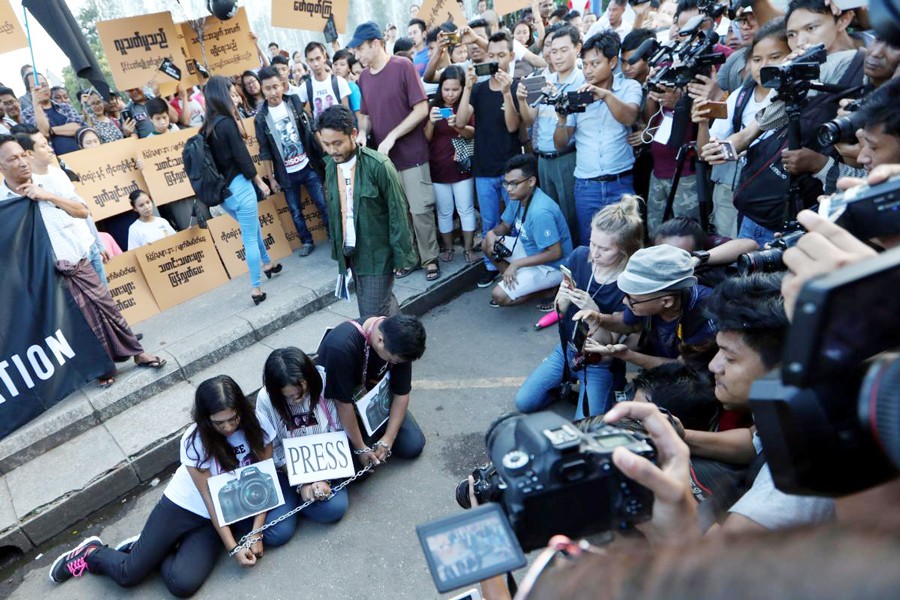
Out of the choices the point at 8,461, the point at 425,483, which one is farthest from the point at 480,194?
the point at 8,461

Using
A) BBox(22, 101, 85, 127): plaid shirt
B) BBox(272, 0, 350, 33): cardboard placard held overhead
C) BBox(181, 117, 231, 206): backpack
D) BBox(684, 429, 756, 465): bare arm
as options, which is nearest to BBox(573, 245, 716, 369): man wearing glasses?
BBox(684, 429, 756, 465): bare arm

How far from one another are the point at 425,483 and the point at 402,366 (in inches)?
28.3

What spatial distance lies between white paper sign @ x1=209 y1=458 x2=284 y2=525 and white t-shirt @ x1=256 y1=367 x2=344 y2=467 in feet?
0.59

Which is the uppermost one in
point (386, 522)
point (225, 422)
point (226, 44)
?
point (226, 44)

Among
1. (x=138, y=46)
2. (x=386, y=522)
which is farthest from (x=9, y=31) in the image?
(x=386, y=522)

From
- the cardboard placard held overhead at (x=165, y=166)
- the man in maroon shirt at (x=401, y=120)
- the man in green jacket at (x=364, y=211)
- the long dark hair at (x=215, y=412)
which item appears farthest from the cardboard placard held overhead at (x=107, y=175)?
the long dark hair at (x=215, y=412)

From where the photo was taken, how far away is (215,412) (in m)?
2.78

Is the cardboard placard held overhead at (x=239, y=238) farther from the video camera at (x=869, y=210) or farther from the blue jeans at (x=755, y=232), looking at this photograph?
the video camera at (x=869, y=210)

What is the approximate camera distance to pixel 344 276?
13.8 ft

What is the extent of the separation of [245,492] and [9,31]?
4.95 metres

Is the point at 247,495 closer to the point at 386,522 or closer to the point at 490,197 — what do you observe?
the point at 386,522

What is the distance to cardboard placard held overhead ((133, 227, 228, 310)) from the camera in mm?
5234

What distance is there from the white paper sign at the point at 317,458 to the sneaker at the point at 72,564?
44.5 inches

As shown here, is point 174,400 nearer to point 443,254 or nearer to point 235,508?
point 235,508
